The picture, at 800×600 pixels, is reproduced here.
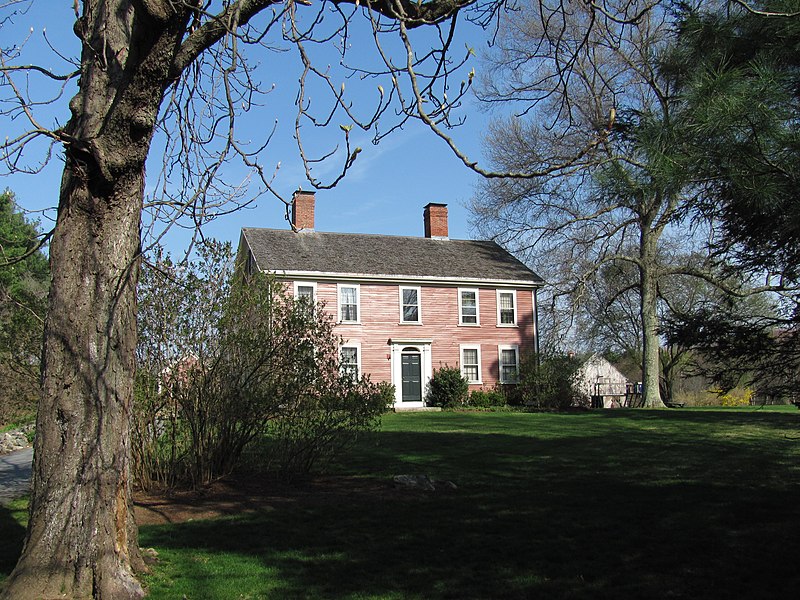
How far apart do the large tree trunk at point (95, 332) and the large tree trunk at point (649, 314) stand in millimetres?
23497

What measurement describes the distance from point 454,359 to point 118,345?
76.1 ft

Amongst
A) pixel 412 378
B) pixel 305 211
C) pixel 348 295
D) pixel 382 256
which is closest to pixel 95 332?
pixel 348 295

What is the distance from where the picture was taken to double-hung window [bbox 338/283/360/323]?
25734mm

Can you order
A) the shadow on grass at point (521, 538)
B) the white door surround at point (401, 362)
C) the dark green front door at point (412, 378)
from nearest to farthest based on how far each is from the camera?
the shadow on grass at point (521, 538) < the white door surround at point (401, 362) < the dark green front door at point (412, 378)

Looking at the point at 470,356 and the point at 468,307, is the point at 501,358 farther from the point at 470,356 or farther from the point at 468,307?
the point at 468,307

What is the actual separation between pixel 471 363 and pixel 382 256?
5546 mm

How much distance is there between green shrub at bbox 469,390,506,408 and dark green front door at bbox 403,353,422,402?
6.72 ft

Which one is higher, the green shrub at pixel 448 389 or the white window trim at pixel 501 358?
the white window trim at pixel 501 358

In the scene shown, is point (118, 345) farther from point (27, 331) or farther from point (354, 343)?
point (354, 343)

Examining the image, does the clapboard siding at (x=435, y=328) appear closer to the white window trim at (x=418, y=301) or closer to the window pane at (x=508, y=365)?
the white window trim at (x=418, y=301)

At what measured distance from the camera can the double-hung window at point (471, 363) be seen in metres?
27.2

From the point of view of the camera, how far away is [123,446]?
14.2ft

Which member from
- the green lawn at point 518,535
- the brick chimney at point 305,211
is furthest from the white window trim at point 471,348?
the green lawn at point 518,535

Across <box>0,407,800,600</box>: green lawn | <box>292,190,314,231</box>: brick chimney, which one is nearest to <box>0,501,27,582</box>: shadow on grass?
<box>0,407,800,600</box>: green lawn
